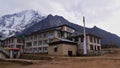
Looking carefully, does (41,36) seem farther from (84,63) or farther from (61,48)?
(84,63)

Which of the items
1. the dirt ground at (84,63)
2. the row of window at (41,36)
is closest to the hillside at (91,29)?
the row of window at (41,36)

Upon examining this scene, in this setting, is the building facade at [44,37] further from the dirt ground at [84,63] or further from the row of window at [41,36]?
the dirt ground at [84,63]

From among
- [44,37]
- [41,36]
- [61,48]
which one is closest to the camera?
[61,48]

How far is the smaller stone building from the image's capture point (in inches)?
2111

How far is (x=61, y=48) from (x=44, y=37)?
18.8m

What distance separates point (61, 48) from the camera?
176ft

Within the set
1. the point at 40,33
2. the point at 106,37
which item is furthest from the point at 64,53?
the point at 106,37

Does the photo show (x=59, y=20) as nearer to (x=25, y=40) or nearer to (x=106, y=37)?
(x=106, y=37)

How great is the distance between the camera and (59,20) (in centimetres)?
12925

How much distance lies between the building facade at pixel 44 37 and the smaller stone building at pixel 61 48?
10.7 metres

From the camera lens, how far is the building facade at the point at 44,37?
68.5 metres

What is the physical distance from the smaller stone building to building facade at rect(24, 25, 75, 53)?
10.7 m

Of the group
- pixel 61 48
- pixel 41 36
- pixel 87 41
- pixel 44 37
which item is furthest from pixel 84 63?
pixel 41 36

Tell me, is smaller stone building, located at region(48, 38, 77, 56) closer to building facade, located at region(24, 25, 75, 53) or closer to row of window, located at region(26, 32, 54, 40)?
building facade, located at region(24, 25, 75, 53)
